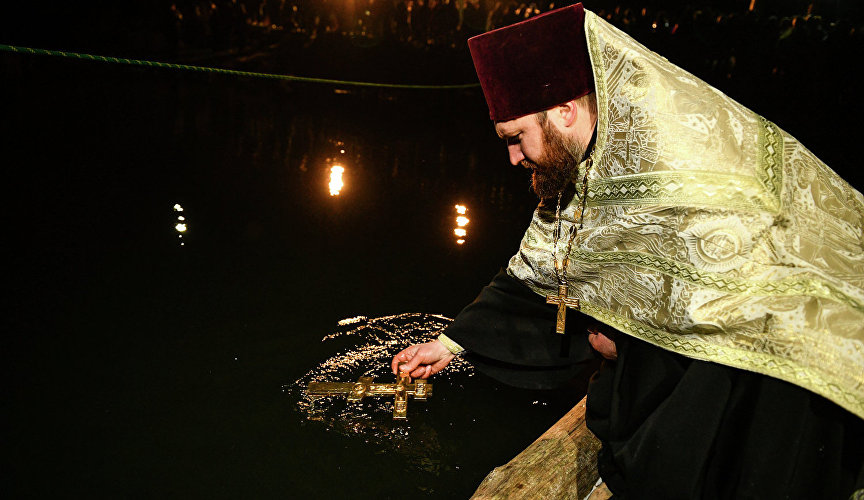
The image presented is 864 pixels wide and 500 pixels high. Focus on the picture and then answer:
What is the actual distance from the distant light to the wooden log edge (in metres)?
4.04

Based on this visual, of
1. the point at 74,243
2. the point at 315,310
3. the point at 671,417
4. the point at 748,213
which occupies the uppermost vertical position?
the point at 748,213

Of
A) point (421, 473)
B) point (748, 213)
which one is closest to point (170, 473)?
point (421, 473)

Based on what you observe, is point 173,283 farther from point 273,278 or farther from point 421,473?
point 421,473

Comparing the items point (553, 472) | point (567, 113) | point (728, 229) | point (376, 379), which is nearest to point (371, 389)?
point (376, 379)

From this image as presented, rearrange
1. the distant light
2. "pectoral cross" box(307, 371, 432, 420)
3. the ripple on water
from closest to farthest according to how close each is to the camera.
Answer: the ripple on water, "pectoral cross" box(307, 371, 432, 420), the distant light

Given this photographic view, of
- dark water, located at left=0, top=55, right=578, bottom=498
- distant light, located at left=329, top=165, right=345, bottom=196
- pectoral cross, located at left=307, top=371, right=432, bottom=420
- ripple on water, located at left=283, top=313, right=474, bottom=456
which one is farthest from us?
distant light, located at left=329, top=165, right=345, bottom=196

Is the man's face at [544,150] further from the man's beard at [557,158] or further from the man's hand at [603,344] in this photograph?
the man's hand at [603,344]

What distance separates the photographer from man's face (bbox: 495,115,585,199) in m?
1.70

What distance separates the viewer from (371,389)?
2.59m

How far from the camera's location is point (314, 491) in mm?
2121

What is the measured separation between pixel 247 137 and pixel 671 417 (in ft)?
23.1

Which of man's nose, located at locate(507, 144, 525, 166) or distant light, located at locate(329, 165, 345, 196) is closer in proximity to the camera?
man's nose, located at locate(507, 144, 525, 166)

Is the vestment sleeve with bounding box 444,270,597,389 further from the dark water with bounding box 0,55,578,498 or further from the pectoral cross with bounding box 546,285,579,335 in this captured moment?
the dark water with bounding box 0,55,578,498

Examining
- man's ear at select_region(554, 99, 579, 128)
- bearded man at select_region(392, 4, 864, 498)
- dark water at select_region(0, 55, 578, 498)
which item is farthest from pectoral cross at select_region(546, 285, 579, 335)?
dark water at select_region(0, 55, 578, 498)
